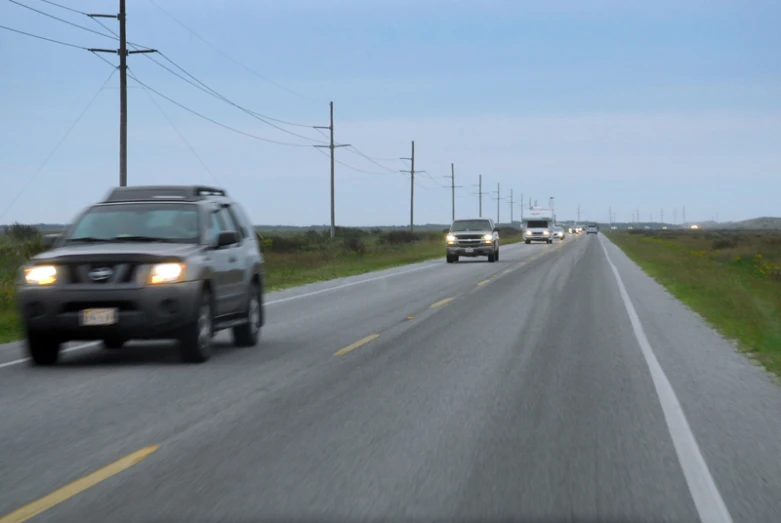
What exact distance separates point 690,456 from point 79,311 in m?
6.88

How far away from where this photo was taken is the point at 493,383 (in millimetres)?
10867

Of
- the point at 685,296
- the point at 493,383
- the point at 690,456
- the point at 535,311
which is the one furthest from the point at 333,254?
the point at 690,456

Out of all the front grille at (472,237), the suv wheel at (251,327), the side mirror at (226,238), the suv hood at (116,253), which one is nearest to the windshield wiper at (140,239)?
the suv hood at (116,253)

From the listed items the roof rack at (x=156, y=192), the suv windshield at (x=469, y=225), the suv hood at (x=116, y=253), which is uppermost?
the roof rack at (x=156, y=192)

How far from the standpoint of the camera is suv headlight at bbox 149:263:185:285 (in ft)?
39.3

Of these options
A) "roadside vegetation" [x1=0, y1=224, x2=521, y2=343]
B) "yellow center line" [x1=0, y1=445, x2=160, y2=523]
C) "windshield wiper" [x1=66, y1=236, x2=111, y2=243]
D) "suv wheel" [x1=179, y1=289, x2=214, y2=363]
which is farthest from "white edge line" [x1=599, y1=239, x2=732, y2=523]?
"roadside vegetation" [x1=0, y1=224, x2=521, y2=343]

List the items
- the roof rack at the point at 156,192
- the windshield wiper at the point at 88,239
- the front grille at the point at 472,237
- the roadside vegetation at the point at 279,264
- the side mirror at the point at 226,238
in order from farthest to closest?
the front grille at the point at 472,237, the roadside vegetation at the point at 279,264, the roof rack at the point at 156,192, the side mirror at the point at 226,238, the windshield wiper at the point at 88,239

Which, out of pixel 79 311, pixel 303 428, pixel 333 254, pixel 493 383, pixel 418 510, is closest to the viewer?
pixel 418 510

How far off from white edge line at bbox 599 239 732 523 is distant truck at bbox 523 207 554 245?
73567 millimetres

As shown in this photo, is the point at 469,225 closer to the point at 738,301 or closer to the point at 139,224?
the point at 738,301

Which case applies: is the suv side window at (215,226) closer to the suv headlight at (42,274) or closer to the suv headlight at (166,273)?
the suv headlight at (166,273)

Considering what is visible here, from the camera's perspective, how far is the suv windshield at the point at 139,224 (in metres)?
12.9

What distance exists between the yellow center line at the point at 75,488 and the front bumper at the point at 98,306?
14.0 feet

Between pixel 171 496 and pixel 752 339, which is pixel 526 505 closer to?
pixel 171 496
